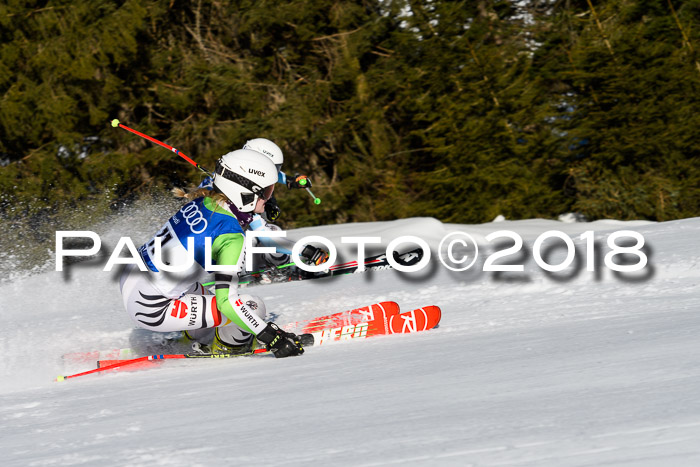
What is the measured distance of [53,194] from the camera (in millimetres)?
13188

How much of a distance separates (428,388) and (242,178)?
5.84ft

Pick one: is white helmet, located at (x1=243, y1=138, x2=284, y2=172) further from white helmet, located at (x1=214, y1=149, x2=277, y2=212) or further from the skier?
white helmet, located at (x1=214, y1=149, x2=277, y2=212)

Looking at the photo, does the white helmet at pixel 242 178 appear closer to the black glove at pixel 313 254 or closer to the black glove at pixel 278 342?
the black glove at pixel 278 342

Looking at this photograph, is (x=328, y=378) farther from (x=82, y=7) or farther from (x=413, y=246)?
(x=82, y=7)

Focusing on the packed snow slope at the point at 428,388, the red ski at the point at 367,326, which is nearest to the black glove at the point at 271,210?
the packed snow slope at the point at 428,388

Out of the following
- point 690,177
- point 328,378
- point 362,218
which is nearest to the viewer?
point 328,378

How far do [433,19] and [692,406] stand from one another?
11.6m

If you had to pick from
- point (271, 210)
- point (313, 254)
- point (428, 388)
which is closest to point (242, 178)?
point (313, 254)

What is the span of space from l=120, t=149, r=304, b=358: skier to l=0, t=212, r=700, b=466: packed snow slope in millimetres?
274

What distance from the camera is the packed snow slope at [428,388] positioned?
2.69 metres

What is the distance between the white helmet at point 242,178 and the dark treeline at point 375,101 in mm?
8993

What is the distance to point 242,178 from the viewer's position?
4.57m

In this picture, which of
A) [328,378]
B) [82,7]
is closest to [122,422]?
[328,378]

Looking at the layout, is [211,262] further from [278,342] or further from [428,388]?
[428,388]
